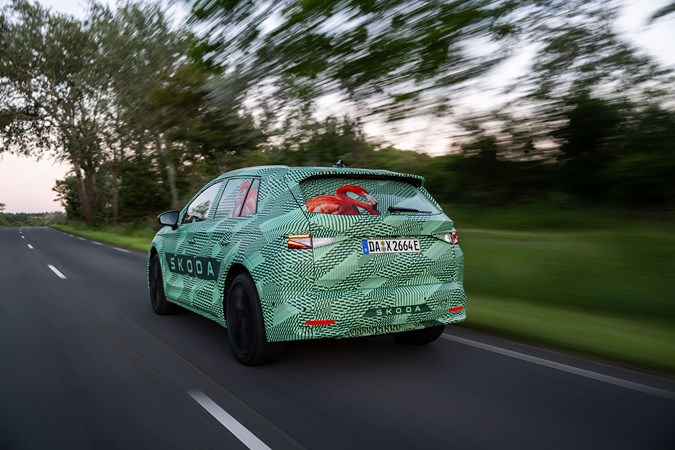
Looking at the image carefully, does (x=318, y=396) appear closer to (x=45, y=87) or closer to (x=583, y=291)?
(x=583, y=291)

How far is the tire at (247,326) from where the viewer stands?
4.71m

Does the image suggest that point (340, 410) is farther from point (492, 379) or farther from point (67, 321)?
point (67, 321)

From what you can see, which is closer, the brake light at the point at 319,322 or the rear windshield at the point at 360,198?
the brake light at the point at 319,322

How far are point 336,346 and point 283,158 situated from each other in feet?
31.5

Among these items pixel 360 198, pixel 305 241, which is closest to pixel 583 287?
pixel 360 198

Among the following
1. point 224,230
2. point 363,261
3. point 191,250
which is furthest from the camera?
point 191,250

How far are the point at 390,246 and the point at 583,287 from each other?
3.72 meters

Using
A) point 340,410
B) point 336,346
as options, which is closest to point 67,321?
point 336,346

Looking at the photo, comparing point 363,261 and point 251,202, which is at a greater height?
point 251,202

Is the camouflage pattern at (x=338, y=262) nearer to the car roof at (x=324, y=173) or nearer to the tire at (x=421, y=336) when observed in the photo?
the car roof at (x=324, y=173)

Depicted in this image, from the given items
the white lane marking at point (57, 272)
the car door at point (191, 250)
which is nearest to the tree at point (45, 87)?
the white lane marking at point (57, 272)

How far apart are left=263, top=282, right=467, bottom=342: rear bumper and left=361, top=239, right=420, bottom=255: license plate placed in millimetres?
294

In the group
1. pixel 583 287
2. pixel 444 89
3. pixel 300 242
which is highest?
pixel 444 89

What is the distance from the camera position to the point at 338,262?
4445mm
